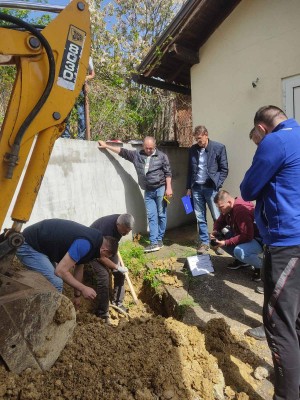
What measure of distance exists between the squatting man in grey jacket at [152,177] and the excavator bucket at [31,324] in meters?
3.25

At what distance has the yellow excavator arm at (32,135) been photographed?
1745 millimetres

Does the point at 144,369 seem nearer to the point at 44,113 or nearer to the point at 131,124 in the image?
the point at 44,113

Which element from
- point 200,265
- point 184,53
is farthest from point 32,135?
point 184,53

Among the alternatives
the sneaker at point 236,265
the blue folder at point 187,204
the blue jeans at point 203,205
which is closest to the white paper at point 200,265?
the sneaker at point 236,265

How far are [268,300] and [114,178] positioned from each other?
3987 mm

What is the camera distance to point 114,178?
18.6ft

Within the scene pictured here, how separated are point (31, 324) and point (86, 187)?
3341mm

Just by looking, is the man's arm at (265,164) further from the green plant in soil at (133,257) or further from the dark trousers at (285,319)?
the green plant in soil at (133,257)

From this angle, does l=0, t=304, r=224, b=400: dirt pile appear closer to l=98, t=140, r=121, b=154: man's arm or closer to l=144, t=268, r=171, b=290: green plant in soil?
l=144, t=268, r=171, b=290: green plant in soil

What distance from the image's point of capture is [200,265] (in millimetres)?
4422

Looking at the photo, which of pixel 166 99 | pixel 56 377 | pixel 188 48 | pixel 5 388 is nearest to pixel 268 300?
pixel 56 377

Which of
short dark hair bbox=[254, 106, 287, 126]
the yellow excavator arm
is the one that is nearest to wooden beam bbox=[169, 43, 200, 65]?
short dark hair bbox=[254, 106, 287, 126]

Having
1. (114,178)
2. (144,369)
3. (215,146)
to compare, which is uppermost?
(215,146)

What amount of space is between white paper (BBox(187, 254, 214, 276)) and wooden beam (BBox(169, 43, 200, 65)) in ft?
11.6
